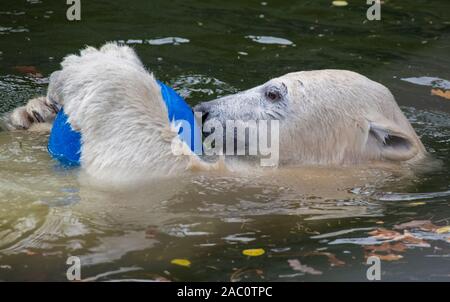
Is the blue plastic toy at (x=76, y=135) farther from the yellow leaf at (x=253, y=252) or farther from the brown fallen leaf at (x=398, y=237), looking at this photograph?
the brown fallen leaf at (x=398, y=237)

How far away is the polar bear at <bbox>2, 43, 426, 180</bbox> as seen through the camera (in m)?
5.15

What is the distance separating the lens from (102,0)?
31.8ft

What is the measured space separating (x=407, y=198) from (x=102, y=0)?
5294mm

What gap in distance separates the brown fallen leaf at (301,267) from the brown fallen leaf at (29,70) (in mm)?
4020

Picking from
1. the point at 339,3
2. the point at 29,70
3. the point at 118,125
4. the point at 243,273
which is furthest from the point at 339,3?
the point at 243,273

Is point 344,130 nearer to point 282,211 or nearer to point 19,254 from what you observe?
point 282,211

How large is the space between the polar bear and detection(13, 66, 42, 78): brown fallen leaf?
1.83 meters

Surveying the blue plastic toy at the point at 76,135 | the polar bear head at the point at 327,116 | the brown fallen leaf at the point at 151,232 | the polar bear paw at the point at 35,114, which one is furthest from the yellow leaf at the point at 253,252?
the polar bear paw at the point at 35,114

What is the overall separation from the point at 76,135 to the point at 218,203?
94 cm

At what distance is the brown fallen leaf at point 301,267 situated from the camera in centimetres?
430

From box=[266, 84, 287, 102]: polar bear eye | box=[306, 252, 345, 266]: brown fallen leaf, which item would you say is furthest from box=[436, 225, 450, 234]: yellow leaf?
box=[266, 84, 287, 102]: polar bear eye

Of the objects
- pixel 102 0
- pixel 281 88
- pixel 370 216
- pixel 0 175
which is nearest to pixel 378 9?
pixel 102 0

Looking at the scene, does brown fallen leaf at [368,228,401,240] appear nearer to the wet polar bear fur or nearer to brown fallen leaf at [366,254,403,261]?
brown fallen leaf at [366,254,403,261]

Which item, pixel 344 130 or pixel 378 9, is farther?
pixel 378 9
